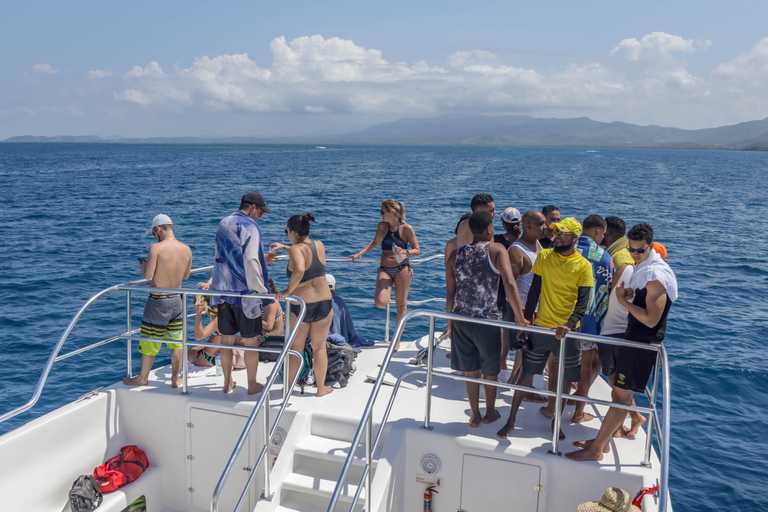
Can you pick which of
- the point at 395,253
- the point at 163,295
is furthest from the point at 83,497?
the point at 395,253

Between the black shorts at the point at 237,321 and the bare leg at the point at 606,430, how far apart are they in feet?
10.5

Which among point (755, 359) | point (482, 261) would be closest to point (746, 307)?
point (755, 359)

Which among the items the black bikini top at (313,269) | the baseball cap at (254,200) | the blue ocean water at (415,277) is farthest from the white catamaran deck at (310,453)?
the blue ocean water at (415,277)

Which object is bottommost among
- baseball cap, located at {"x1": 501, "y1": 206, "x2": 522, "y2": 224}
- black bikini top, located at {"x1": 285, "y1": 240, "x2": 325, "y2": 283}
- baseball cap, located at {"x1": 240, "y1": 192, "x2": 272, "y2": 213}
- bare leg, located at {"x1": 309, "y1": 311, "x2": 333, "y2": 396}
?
bare leg, located at {"x1": 309, "y1": 311, "x2": 333, "y2": 396}

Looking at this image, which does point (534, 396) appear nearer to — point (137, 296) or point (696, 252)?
point (137, 296)

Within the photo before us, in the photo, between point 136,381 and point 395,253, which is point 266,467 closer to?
point 136,381

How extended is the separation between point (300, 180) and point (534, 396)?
6053cm

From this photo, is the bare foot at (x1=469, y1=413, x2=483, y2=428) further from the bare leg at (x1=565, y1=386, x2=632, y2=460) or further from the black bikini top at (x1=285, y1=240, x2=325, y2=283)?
the black bikini top at (x1=285, y1=240, x2=325, y2=283)

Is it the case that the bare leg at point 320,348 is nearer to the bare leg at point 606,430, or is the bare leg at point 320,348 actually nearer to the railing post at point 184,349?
the railing post at point 184,349

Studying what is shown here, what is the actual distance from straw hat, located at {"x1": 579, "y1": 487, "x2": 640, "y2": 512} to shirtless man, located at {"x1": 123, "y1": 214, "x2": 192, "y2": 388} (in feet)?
13.7

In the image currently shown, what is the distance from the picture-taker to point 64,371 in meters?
12.9

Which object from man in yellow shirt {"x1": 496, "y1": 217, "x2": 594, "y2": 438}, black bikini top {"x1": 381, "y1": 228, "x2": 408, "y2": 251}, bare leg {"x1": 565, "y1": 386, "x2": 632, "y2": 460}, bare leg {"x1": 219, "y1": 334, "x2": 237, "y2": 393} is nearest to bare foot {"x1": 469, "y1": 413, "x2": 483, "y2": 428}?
man in yellow shirt {"x1": 496, "y1": 217, "x2": 594, "y2": 438}

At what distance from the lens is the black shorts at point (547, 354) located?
16.9 ft

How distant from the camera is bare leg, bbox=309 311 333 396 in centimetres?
600
